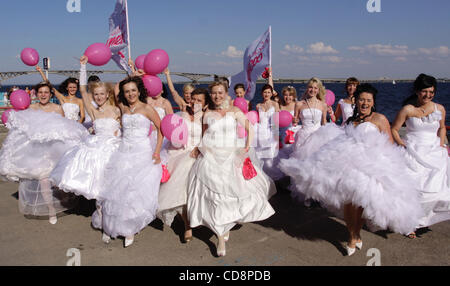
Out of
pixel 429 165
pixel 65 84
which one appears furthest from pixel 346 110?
pixel 65 84

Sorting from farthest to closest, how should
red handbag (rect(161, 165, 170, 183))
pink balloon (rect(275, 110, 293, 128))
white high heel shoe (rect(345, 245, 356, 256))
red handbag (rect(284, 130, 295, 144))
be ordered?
red handbag (rect(284, 130, 295, 144)) → pink balloon (rect(275, 110, 293, 128)) → red handbag (rect(161, 165, 170, 183)) → white high heel shoe (rect(345, 245, 356, 256))

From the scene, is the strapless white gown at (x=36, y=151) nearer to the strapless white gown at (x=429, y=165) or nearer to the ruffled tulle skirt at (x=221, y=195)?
the ruffled tulle skirt at (x=221, y=195)

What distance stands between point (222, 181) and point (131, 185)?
1066 millimetres

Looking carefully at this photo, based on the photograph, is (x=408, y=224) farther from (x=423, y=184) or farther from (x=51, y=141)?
(x=51, y=141)

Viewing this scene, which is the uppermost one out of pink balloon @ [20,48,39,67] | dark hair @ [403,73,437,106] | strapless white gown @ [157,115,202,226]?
pink balloon @ [20,48,39,67]

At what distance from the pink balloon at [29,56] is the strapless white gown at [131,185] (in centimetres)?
287

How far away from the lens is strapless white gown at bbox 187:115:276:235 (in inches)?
150

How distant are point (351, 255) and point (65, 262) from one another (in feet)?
10.3

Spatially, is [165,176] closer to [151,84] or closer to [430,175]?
[151,84]

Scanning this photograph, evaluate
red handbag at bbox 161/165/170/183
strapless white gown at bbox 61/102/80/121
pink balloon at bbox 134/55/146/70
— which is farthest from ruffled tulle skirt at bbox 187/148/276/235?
strapless white gown at bbox 61/102/80/121

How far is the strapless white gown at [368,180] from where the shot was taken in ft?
11.1

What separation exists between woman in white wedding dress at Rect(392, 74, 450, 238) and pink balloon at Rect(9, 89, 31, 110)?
5401 millimetres

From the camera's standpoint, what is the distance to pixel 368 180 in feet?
11.2

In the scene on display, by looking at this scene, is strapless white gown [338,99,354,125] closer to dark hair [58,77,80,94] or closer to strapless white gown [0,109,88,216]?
strapless white gown [0,109,88,216]
